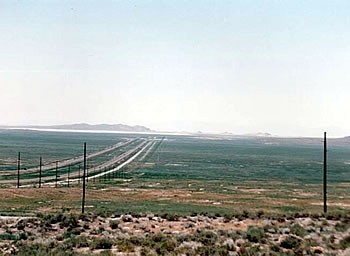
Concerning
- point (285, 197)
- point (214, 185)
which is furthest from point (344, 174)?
point (285, 197)

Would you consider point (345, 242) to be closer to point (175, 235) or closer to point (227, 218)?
point (175, 235)

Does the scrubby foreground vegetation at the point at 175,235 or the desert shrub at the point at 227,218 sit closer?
the scrubby foreground vegetation at the point at 175,235

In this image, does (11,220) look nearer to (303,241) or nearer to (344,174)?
(303,241)

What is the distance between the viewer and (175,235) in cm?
2372

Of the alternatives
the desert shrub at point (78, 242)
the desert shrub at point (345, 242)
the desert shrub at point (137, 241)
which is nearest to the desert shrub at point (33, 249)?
the desert shrub at point (78, 242)

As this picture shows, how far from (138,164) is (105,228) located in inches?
3927

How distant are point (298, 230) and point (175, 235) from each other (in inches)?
237

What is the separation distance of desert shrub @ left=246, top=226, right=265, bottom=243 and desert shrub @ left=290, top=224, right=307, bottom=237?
153 cm

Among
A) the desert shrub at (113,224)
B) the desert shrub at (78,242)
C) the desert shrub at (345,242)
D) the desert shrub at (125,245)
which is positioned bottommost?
the desert shrub at (113,224)

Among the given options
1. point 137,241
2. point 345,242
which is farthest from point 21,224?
point 345,242

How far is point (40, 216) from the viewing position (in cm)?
3022

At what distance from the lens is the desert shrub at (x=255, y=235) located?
886 inches

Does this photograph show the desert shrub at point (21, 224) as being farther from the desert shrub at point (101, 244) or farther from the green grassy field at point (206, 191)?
the green grassy field at point (206, 191)

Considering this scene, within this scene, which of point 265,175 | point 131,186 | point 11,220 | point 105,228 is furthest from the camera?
point 265,175
